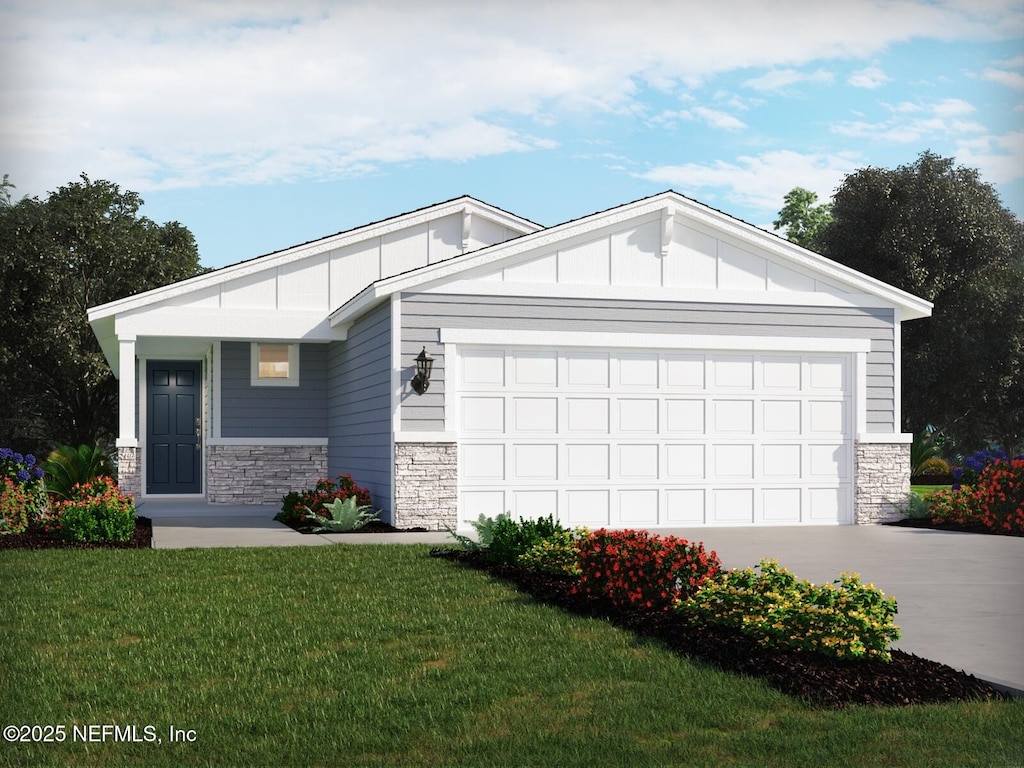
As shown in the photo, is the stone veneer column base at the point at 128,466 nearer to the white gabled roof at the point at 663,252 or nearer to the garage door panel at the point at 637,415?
the white gabled roof at the point at 663,252

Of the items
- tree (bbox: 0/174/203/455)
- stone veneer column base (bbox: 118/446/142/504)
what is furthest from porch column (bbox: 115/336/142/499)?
tree (bbox: 0/174/203/455)

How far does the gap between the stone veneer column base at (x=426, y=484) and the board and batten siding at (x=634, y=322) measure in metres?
0.31

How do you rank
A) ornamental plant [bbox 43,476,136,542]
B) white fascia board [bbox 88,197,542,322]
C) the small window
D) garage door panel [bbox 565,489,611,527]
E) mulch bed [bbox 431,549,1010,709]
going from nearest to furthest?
mulch bed [bbox 431,549,1010,709]
ornamental plant [bbox 43,476,136,542]
garage door panel [bbox 565,489,611,527]
white fascia board [bbox 88,197,542,322]
the small window

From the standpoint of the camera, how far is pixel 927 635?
25.1 feet

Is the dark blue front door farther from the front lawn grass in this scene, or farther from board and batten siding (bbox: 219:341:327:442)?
the front lawn grass

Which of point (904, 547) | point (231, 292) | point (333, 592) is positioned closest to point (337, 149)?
point (333, 592)

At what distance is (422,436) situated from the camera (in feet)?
49.4

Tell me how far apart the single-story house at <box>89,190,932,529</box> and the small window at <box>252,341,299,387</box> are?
170 centimetres

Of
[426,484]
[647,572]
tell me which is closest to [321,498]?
[426,484]

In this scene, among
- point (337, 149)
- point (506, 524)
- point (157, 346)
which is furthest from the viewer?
point (157, 346)

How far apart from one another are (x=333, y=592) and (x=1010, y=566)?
21.8ft

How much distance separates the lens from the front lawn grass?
5.12 metres

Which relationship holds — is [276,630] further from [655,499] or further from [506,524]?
[655,499]

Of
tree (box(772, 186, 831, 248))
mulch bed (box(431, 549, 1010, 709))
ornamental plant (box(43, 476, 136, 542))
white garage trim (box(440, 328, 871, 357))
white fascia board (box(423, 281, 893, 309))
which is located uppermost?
tree (box(772, 186, 831, 248))
